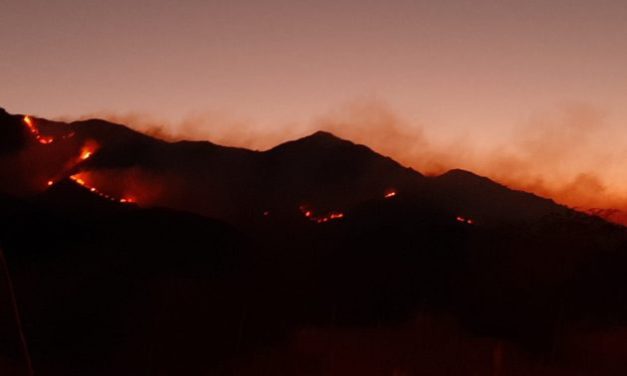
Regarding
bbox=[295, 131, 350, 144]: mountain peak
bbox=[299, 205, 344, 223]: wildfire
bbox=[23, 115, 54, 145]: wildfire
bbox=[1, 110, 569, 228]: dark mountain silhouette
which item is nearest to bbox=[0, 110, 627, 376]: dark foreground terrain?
bbox=[299, 205, 344, 223]: wildfire

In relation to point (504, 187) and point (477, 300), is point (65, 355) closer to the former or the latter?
point (477, 300)

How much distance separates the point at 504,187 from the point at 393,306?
2793cm

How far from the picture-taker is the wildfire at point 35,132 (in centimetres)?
4750

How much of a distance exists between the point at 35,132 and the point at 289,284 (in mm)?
26396

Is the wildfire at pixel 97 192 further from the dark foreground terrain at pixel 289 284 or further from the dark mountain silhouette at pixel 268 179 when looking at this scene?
the dark mountain silhouette at pixel 268 179

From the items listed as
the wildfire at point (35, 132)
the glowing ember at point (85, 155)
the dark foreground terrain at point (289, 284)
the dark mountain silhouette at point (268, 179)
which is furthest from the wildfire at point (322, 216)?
the wildfire at point (35, 132)

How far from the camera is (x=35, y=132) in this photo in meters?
48.2

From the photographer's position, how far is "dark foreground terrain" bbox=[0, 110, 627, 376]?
2273 cm

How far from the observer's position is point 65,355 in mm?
21750

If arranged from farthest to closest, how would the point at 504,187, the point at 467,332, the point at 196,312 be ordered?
the point at 504,187, the point at 467,332, the point at 196,312

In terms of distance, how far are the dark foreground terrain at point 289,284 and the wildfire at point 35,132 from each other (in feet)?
3.69

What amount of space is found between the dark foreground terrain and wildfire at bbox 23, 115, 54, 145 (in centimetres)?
113

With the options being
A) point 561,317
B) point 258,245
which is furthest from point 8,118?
point 561,317

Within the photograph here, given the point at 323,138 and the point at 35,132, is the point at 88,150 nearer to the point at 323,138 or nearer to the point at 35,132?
the point at 35,132
